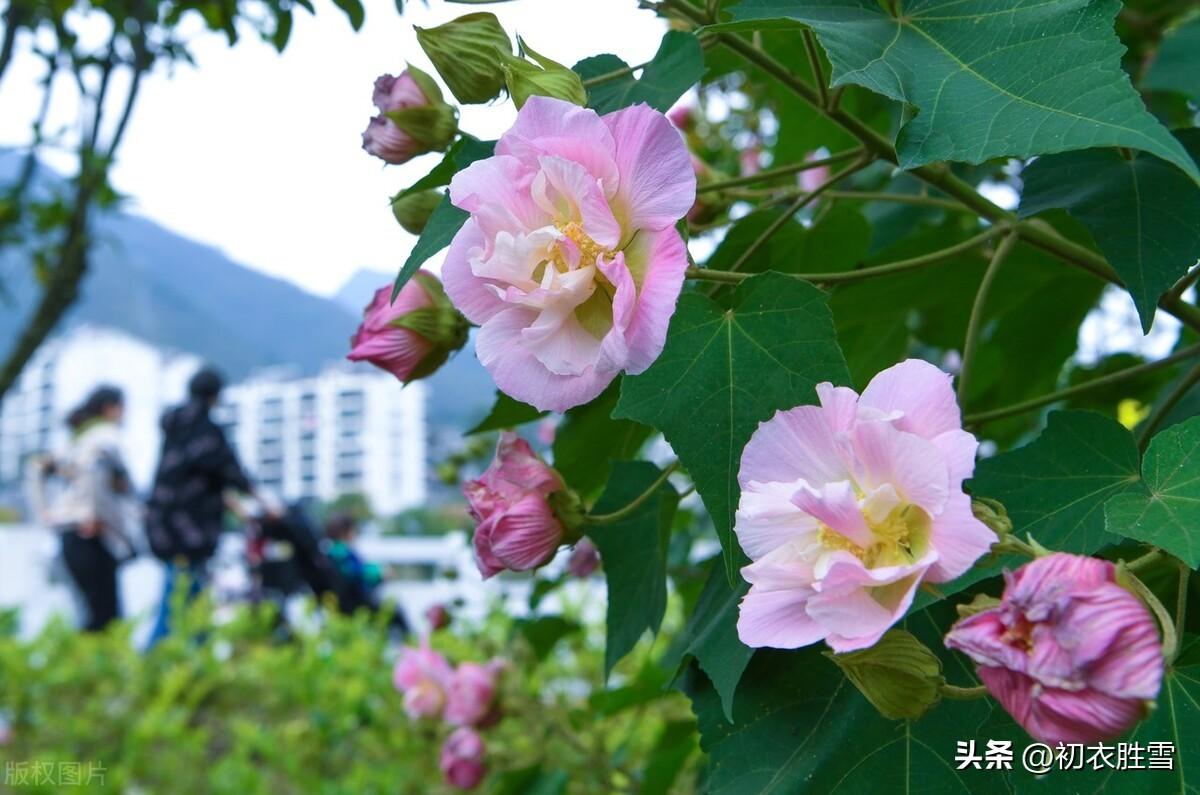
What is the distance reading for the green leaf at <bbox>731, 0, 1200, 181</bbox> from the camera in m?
0.38

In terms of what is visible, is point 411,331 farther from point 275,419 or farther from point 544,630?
point 275,419

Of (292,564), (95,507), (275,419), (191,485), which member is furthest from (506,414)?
(275,419)

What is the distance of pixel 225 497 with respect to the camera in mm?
4777

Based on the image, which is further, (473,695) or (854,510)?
(473,695)

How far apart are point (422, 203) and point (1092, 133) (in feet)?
1.25

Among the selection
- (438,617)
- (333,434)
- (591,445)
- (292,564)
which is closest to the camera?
(591,445)

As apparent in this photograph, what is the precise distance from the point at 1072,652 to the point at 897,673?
0.30 ft

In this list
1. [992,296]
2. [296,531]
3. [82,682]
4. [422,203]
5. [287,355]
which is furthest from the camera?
[287,355]

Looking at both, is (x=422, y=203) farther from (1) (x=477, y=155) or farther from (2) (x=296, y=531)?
(2) (x=296, y=531)

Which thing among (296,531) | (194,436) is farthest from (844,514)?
(296,531)

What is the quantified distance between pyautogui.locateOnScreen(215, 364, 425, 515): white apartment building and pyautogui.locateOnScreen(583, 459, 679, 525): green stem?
18.6 meters

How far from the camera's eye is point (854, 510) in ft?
1.25

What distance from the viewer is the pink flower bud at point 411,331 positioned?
24.9 inches

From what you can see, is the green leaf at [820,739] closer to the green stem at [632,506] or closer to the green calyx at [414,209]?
the green stem at [632,506]
